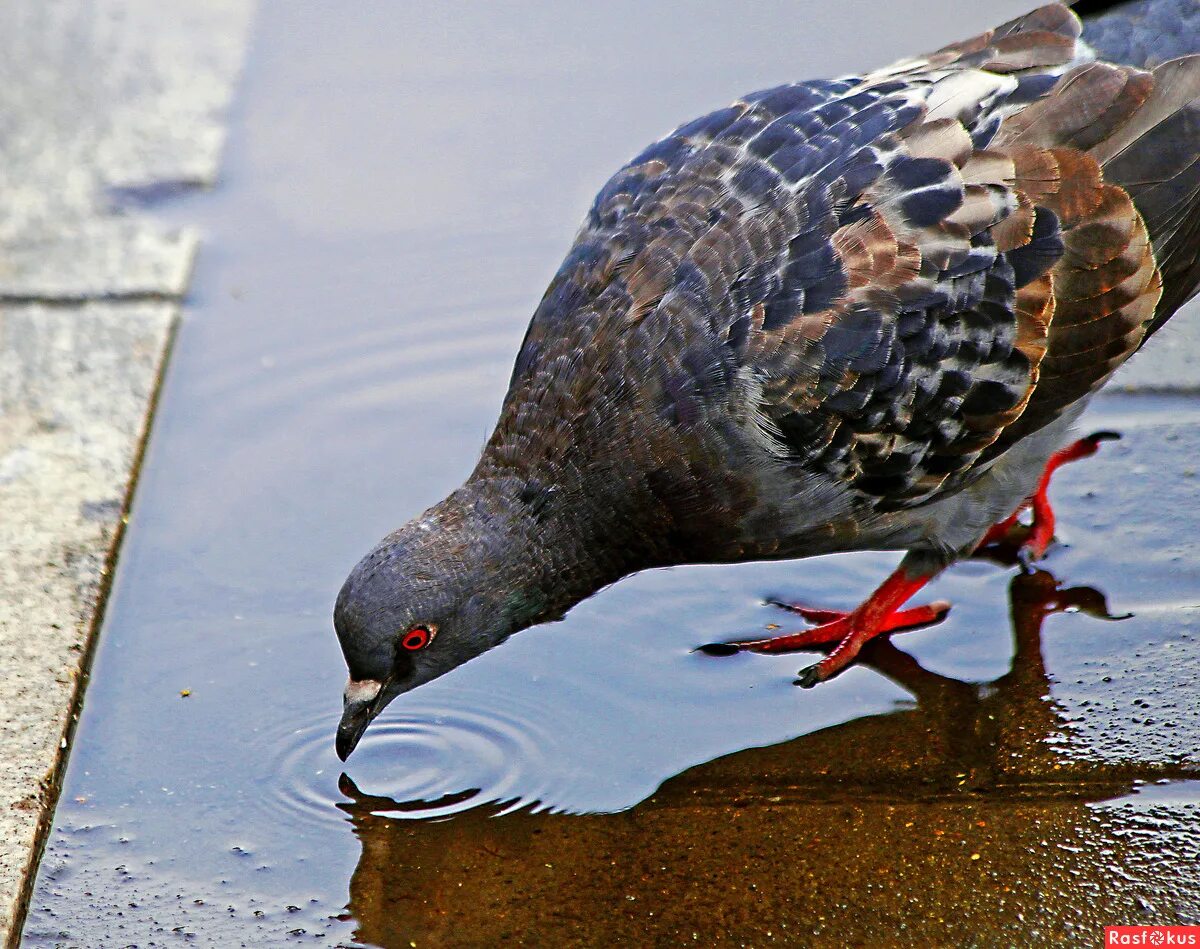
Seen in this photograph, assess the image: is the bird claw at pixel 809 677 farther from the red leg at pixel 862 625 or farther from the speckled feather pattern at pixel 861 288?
the speckled feather pattern at pixel 861 288

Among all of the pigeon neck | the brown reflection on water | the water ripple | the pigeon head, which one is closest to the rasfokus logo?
the brown reflection on water

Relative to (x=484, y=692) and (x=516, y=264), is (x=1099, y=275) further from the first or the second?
(x=516, y=264)

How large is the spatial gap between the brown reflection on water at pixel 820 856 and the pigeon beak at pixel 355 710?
178 mm

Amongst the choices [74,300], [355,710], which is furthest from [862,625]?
[74,300]

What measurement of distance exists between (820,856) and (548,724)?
92cm

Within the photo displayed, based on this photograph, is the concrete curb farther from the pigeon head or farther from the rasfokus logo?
the rasfokus logo

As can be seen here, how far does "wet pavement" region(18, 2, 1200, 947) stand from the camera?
13.0 ft

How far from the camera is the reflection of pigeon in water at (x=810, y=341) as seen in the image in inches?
169

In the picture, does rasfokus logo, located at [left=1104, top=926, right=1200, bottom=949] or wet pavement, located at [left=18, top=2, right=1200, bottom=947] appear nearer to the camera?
rasfokus logo, located at [left=1104, top=926, right=1200, bottom=949]

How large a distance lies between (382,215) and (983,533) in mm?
Answer: 3415

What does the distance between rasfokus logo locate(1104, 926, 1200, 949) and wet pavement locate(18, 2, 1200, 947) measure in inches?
1.6

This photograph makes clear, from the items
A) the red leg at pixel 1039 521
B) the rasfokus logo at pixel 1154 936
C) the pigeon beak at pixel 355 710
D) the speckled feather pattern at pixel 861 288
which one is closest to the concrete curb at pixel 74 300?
the pigeon beak at pixel 355 710

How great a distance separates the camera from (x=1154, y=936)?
12.3 ft

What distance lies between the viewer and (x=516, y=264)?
22.0 feet
